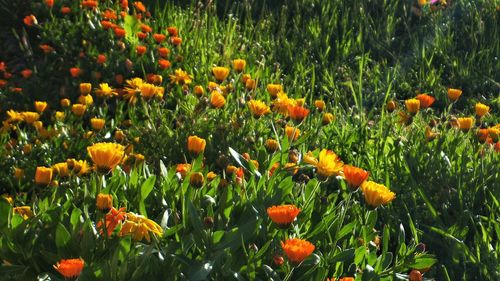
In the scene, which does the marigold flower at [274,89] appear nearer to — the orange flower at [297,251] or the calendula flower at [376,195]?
the calendula flower at [376,195]

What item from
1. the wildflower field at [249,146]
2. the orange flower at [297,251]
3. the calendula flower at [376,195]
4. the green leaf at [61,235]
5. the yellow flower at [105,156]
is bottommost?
the wildflower field at [249,146]

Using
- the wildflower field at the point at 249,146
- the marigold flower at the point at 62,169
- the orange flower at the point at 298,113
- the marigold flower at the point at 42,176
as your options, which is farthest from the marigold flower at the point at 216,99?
the marigold flower at the point at 42,176

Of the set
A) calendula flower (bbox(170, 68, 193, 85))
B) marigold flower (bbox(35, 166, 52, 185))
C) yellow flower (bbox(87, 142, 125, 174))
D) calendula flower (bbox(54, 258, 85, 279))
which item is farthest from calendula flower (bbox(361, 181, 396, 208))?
calendula flower (bbox(170, 68, 193, 85))

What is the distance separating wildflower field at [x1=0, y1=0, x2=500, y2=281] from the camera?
1823 mm

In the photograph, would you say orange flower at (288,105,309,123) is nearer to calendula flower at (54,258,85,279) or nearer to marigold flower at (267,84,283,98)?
marigold flower at (267,84,283,98)

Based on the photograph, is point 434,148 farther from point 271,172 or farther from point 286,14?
point 286,14

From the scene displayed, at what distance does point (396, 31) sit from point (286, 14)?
739 millimetres

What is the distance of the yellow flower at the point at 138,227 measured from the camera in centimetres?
176

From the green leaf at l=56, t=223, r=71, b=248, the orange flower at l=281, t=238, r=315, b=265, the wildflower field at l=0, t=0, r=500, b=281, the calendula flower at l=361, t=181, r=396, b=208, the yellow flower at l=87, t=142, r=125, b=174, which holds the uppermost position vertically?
the yellow flower at l=87, t=142, r=125, b=174

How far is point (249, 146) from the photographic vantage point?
9.37 ft

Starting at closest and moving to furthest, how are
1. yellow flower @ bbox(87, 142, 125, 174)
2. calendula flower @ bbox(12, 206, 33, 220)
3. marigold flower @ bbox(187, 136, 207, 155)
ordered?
1. yellow flower @ bbox(87, 142, 125, 174)
2. calendula flower @ bbox(12, 206, 33, 220)
3. marigold flower @ bbox(187, 136, 207, 155)

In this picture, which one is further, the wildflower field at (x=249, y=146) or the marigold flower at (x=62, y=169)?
the marigold flower at (x=62, y=169)

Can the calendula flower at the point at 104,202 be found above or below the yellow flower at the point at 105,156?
below

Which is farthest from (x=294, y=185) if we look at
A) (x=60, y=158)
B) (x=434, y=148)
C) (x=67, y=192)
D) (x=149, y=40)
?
(x=149, y=40)
